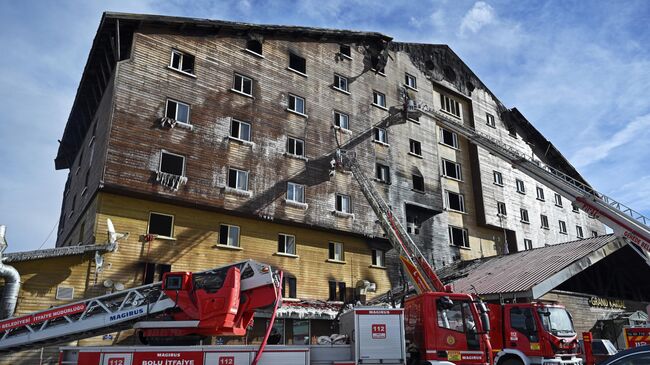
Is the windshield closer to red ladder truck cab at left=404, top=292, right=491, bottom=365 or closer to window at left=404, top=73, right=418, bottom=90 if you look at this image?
red ladder truck cab at left=404, top=292, right=491, bottom=365

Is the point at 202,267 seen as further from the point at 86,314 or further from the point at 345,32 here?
the point at 345,32

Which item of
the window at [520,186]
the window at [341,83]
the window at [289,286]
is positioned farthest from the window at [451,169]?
the window at [289,286]

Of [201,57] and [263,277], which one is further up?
[201,57]

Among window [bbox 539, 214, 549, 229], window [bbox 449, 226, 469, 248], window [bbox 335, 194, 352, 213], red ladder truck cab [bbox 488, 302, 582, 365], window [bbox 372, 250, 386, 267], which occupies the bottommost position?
red ladder truck cab [bbox 488, 302, 582, 365]

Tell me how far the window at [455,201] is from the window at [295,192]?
47.6 ft

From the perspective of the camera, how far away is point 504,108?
48.3 meters

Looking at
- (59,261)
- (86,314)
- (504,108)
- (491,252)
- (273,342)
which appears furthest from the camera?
(504,108)

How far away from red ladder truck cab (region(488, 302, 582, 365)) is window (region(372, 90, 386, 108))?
2170 cm

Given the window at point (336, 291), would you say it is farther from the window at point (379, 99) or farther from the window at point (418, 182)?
the window at point (379, 99)

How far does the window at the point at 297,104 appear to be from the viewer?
101 feet

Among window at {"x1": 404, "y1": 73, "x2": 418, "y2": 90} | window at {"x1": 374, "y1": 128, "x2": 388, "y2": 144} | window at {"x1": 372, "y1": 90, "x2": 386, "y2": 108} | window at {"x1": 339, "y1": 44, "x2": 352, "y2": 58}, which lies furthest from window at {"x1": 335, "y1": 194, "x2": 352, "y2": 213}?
window at {"x1": 404, "y1": 73, "x2": 418, "y2": 90}

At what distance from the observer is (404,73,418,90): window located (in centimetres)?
3938

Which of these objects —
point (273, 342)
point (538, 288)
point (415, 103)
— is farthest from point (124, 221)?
point (415, 103)

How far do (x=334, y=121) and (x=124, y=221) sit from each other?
623 inches
